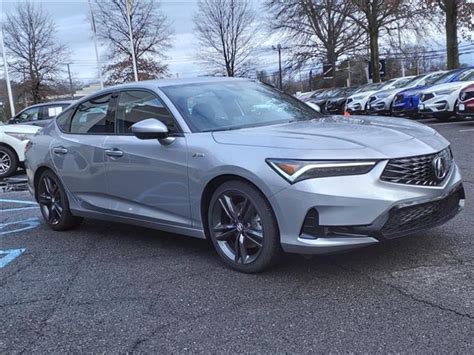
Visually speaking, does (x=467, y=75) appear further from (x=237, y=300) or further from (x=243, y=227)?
(x=237, y=300)

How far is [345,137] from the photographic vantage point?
380 centimetres

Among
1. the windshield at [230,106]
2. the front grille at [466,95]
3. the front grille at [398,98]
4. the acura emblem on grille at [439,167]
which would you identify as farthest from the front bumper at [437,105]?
the acura emblem on grille at [439,167]

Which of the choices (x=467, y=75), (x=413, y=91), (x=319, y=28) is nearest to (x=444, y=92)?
(x=467, y=75)

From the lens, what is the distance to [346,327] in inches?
122

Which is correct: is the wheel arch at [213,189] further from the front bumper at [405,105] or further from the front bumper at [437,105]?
the front bumper at [405,105]

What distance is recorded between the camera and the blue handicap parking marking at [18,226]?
20.4ft

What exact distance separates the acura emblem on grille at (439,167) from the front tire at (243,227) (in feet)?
3.92

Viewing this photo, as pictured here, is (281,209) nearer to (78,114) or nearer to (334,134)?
(334,134)

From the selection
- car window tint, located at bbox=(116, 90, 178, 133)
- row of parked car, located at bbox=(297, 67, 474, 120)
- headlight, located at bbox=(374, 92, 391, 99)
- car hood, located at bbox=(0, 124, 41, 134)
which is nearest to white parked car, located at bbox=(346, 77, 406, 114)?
row of parked car, located at bbox=(297, 67, 474, 120)

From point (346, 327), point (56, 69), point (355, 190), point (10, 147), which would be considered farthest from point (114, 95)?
point (56, 69)

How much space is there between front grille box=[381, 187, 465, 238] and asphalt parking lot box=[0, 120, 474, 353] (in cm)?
35

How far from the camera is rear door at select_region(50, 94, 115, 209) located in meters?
5.17

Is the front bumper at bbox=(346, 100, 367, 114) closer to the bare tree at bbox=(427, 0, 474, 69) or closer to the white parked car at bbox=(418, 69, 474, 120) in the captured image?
the white parked car at bbox=(418, 69, 474, 120)

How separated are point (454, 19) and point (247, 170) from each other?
22587 mm
